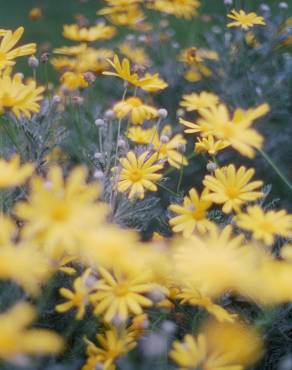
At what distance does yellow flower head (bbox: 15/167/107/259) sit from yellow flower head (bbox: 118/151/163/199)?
0.45 metres

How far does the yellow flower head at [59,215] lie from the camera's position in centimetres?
152

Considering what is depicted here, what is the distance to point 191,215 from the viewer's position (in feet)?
6.62

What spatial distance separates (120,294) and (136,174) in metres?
0.53

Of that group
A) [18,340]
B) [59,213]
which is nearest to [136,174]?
[59,213]

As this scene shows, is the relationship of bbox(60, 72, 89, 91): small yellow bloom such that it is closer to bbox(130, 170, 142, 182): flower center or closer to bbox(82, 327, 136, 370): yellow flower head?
bbox(130, 170, 142, 182): flower center

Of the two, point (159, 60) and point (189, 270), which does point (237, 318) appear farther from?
point (159, 60)

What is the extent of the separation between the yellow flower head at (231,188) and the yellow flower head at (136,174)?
22 centimetres

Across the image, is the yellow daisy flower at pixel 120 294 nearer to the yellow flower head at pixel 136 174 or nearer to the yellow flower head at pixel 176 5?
the yellow flower head at pixel 136 174

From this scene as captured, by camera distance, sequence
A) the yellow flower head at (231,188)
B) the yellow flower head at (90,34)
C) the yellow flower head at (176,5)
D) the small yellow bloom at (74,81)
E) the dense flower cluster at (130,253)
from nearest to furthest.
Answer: the dense flower cluster at (130,253), the yellow flower head at (231,188), the small yellow bloom at (74,81), the yellow flower head at (90,34), the yellow flower head at (176,5)

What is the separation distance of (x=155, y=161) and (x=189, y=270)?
2.69 feet

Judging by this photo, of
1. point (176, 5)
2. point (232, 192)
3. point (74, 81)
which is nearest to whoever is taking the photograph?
point (232, 192)

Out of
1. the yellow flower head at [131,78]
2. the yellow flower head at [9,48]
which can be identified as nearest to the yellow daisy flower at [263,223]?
the yellow flower head at [131,78]

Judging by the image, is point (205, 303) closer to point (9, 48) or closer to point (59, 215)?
point (59, 215)

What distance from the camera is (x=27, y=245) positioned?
5.19ft
